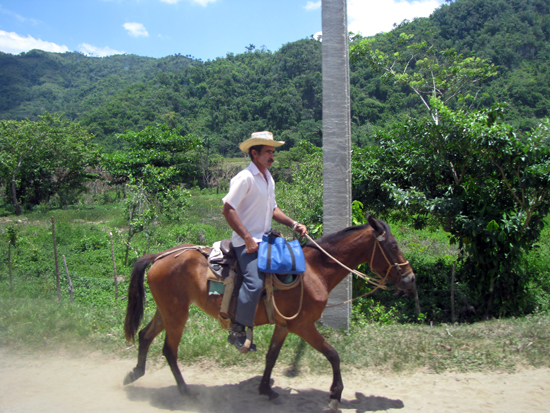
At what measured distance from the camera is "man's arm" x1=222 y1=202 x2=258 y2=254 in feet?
11.4

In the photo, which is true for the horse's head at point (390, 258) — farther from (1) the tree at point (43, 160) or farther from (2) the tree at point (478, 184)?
(1) the tree at point (43, 160)

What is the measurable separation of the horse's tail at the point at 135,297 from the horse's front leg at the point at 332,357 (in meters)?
1.68

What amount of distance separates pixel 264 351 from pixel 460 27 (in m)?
51.8

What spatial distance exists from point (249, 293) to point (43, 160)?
30091 mm

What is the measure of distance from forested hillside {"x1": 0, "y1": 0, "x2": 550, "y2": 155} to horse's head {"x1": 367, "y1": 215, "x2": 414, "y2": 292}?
18.3m

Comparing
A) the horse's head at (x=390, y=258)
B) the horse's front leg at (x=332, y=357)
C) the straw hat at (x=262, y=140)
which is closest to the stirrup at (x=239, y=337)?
the horse's front leg at (x=332, y=357)

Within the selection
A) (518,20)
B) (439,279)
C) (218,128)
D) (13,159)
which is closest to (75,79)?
(218,128)

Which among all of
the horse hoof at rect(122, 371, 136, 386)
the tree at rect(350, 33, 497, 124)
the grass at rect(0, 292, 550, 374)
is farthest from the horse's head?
the tree at rect(350, 33, 497, 124)

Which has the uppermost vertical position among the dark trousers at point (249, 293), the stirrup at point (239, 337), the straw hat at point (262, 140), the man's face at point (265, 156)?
the straw hat at point (262, 140)

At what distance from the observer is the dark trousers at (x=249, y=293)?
11.5 feet

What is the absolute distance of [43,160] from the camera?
28406 millimetres

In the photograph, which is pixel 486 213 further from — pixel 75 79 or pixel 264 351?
pixel 75 79

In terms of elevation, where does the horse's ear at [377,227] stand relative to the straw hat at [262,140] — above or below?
below

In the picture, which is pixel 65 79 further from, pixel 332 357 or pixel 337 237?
pixel 332 357
